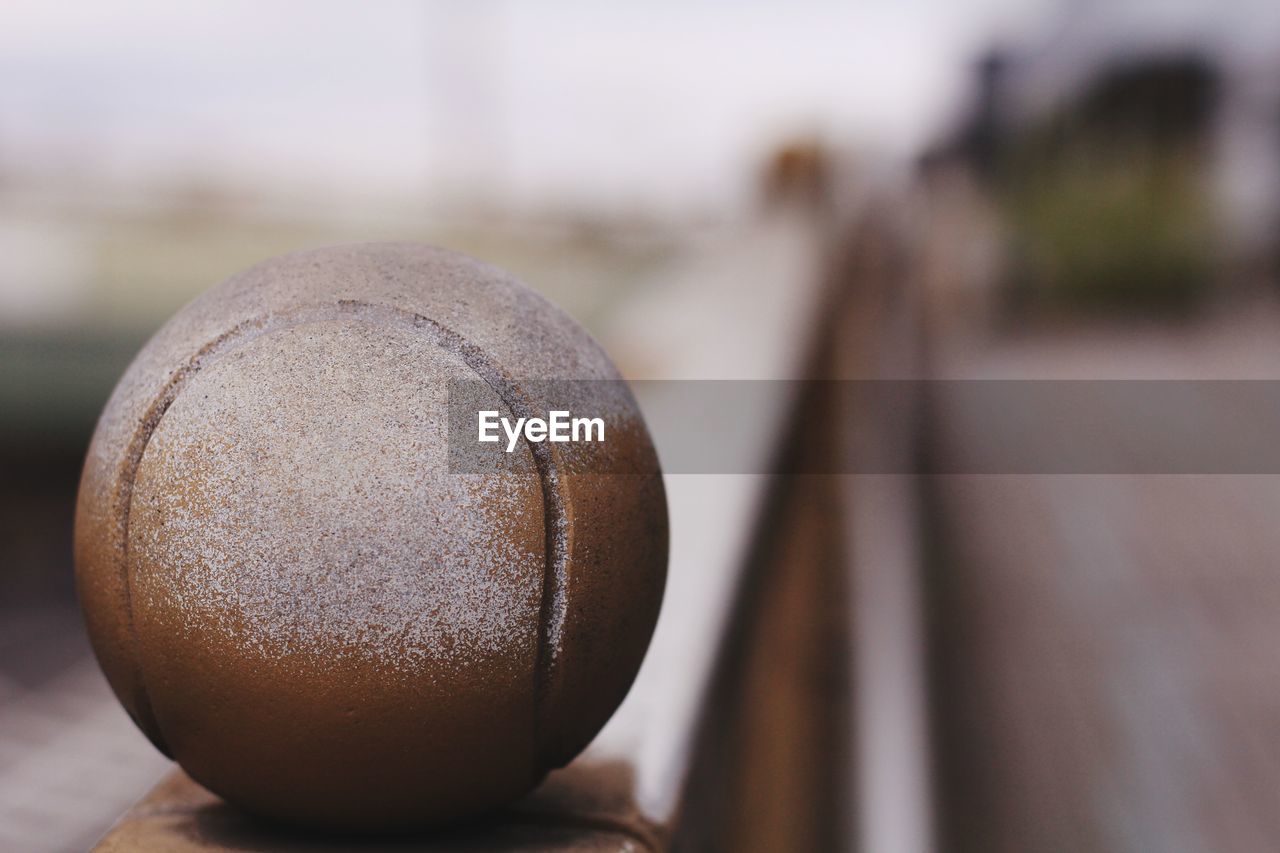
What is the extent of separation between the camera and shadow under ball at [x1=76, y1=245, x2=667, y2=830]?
0.93m

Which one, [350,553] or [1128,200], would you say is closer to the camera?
[350,553]

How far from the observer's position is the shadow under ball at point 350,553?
3.05ft

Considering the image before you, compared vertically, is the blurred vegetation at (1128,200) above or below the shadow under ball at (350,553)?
above

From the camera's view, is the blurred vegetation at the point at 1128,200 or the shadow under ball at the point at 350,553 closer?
the shadow under ball at the point at 350,553

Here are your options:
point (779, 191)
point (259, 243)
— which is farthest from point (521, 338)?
point (259, 243)

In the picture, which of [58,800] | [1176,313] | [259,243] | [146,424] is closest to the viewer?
[146,424]

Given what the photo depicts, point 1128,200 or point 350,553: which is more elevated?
point 1128,200

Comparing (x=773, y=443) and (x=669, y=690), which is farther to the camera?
(x=773, y=443)

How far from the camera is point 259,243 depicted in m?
11.4

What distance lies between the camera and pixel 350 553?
922mm

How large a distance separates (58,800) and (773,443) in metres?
3.30

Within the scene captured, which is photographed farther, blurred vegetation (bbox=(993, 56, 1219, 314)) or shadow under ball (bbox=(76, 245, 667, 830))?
blurred vegetation (bbox=(993, 56, 1219, 314))

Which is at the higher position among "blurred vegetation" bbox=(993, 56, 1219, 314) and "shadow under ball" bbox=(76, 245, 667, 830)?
"blurred vegetation" bbox=(993, 56, 1219, 314)

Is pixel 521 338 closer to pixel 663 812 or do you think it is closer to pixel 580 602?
pixel 580 602
